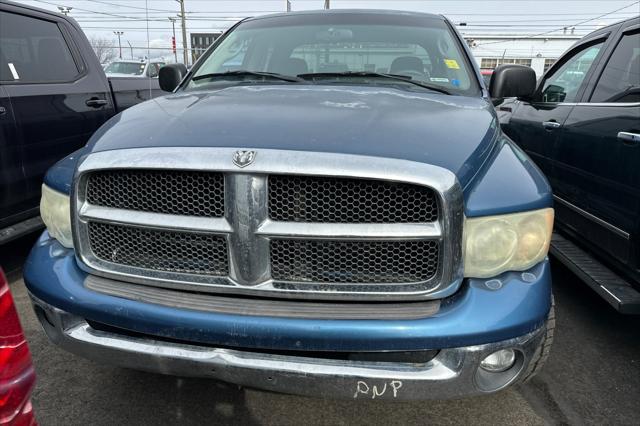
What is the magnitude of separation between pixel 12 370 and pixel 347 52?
99.2 inches

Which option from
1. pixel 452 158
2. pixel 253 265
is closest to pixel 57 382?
pixel 253 265

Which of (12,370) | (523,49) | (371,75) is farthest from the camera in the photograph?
(523,49)

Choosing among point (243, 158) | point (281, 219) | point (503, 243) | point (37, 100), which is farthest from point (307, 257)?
point (37, 100)

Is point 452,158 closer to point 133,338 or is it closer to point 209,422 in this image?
point 133,338

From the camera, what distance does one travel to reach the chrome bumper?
1654mm

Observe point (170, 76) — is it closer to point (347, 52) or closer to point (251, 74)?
point (251, 74)

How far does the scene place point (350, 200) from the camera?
166cm

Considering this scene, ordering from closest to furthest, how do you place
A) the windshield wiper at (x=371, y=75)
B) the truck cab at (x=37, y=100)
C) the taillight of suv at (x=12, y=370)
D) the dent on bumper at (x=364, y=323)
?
the taillight of suv at (x=12, y=370), the dent on bumper at (x=364, y=323), the windshield wiper at (x=371, y=75), the truck cab at (x=37, y=100)

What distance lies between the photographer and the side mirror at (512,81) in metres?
3.05

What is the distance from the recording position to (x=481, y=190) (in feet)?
5.73

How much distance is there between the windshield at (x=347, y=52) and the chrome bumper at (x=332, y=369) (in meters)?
1.53

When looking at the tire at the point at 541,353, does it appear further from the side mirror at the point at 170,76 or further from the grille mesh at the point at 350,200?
the side mirror at the point at 170,76

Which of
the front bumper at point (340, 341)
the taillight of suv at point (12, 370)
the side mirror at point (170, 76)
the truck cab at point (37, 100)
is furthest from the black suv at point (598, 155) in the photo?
the truck cab at point (37, 100)

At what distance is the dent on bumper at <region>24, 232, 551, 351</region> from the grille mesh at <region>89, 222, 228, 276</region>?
156mm
